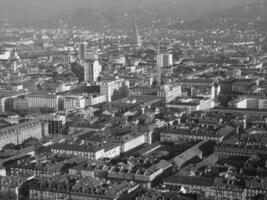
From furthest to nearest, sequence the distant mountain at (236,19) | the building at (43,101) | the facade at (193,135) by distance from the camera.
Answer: the distant mountain at (236,19), the building at (43,101), the facade at (193,135)

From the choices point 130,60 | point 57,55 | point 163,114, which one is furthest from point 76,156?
point 57,55

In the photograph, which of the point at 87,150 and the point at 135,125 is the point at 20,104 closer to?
the point at 135,125

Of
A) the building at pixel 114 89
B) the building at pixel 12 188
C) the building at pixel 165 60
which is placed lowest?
the building at pixel 12 188

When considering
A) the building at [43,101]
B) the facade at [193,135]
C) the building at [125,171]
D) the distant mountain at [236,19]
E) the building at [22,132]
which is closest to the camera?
the building at [125,171]

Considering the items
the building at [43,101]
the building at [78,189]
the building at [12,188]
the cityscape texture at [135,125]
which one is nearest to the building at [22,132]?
the cityscape texture at [135,125]

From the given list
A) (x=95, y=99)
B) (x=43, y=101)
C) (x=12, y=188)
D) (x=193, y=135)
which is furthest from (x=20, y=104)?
(x=12, y=188)

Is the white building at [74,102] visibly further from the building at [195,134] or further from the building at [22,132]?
the building at [195,134]
